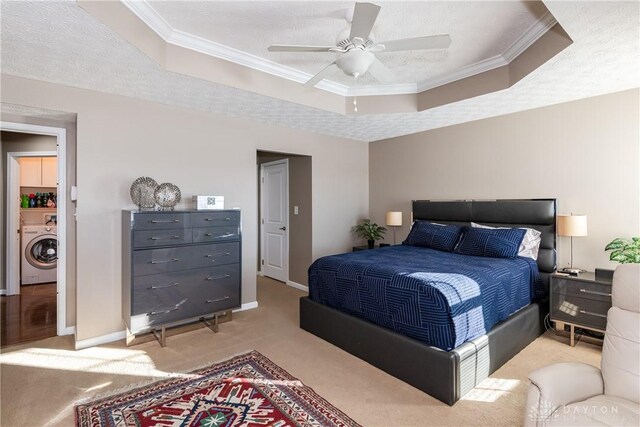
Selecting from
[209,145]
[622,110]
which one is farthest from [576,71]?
[209,145]

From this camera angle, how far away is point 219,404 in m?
2.24

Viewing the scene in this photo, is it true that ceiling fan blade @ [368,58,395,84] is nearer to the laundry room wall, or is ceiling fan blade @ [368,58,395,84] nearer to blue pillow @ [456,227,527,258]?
blue pillow @ [456,227,527,258]

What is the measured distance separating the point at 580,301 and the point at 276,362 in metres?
2.97

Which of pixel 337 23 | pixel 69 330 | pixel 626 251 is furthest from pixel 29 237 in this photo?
pixel 626 251

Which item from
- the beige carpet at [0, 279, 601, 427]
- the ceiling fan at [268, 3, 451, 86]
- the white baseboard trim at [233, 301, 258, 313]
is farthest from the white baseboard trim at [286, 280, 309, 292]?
the ceiling fan at [268, 3, 451, 86]

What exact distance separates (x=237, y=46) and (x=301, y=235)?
3101mm

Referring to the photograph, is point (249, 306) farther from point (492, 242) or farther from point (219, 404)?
point (492, 242)

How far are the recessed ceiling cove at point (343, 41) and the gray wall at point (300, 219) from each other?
161 cm

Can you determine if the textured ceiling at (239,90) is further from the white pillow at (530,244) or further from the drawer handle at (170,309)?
the drawer handle at (170,309)

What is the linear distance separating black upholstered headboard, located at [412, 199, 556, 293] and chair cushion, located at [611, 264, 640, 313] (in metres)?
2.09

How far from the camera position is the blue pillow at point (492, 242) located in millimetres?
3514

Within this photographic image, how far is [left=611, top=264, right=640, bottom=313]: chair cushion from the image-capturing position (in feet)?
5.34

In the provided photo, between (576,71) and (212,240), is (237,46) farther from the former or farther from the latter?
(576,71)

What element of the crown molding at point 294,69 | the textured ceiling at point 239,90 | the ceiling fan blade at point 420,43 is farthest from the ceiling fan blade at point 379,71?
the crown molding at point 294,69
